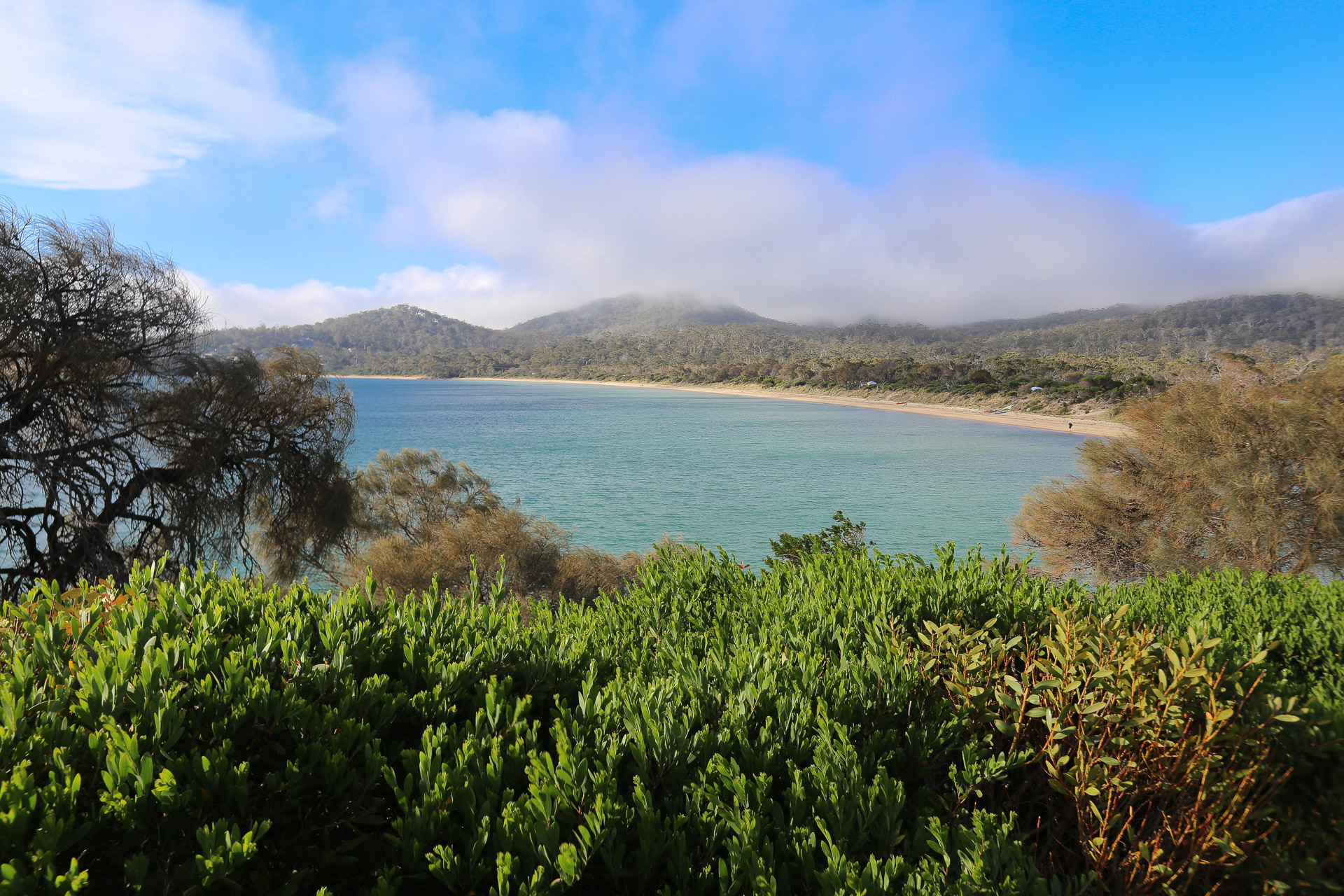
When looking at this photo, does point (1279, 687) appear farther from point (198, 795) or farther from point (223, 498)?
point (223, 498)

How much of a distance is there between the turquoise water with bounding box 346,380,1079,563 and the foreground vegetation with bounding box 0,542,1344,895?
19471 millimetres

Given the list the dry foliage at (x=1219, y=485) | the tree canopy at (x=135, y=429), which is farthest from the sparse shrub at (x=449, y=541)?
the dry foliage at (x=1219, y=485)

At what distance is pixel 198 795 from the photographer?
154cm

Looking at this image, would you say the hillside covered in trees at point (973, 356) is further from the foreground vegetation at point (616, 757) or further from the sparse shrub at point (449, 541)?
the foreground vegetation at point (616, 757)

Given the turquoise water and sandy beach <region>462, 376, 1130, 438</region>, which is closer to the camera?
the turquoise water

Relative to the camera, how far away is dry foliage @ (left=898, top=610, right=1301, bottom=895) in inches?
75.7

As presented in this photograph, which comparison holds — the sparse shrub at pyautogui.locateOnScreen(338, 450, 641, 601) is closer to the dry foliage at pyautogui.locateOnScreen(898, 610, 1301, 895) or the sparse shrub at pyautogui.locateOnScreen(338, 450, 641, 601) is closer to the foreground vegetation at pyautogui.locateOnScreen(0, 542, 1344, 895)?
Result: the foreground vegetation at pyautogui.locateOnScreen(0, 542, 1344, 895)

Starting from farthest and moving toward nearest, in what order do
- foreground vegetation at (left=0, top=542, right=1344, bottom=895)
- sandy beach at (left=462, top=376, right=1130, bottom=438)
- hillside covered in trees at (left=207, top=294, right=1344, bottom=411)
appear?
hillside covered in trees at (left=207, top=294, right=1344, bottom=411) → sandy beach at (left=462, top=376, right=1130, bottom=438) → foreground vegetation at (left=0, top=542, right=1344, bottom=895)

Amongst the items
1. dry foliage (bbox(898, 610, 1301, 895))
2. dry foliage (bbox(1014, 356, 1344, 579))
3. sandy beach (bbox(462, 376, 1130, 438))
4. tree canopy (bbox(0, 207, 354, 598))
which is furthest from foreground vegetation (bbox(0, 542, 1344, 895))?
sandy beach (bbox(462, 376, 1130, 438))

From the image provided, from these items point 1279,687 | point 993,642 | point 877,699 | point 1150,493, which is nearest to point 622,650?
point 877,699

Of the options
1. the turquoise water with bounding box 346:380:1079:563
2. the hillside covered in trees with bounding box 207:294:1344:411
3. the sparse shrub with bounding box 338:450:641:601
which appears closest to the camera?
the sparse shrub with bounding box 338:450:641:601

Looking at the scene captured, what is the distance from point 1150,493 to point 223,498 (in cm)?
1940

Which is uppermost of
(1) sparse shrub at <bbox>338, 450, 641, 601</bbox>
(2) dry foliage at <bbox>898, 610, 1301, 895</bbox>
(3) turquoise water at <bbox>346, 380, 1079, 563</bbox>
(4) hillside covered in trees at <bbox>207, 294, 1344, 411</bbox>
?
(4) hillside covered in trees at <bbox>207, 294, 1344, 411</bbox>

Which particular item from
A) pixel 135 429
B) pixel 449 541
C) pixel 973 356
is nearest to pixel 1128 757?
pixel 135 429
